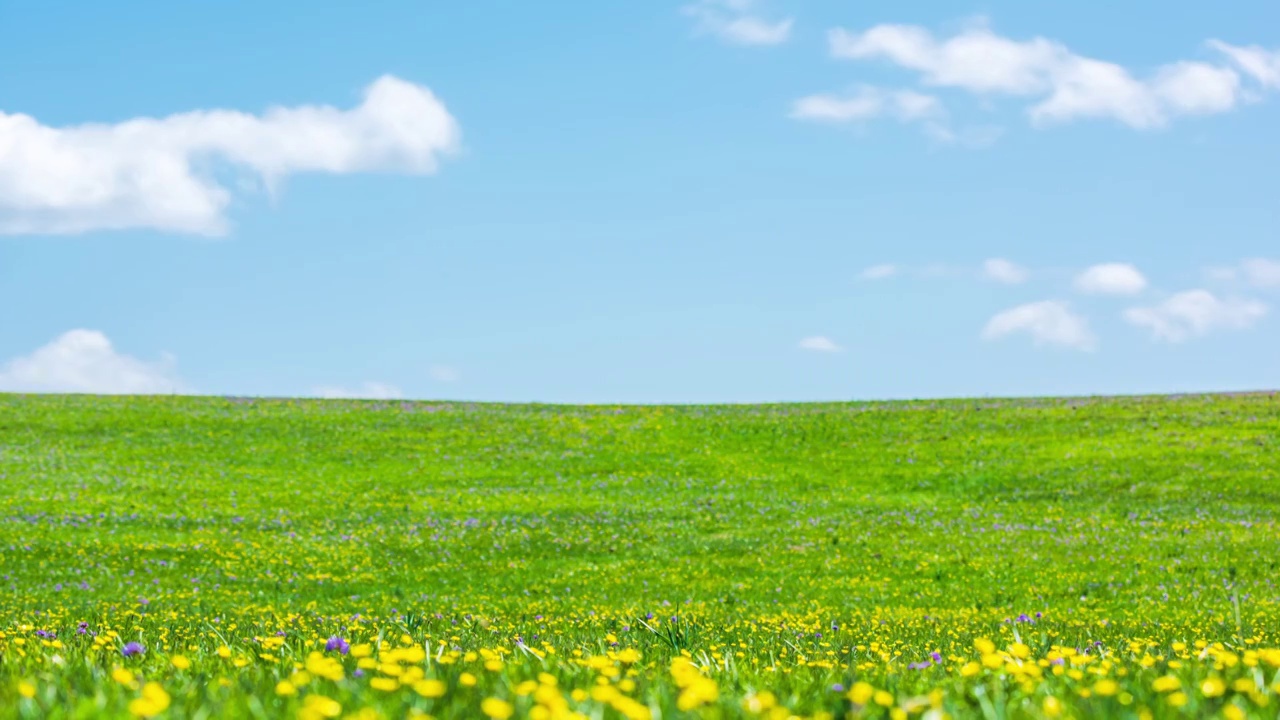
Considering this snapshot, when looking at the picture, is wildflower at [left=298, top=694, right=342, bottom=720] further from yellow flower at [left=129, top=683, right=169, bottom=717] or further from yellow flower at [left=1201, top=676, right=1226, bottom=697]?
yellow flower at [left=1201, top=676, right=1226, bottom=697]

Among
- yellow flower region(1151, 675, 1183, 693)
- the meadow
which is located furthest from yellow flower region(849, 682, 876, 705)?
yellow flower region(1151, 675, 1183, 693)

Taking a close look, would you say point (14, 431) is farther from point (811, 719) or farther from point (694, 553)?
point (811, 719)

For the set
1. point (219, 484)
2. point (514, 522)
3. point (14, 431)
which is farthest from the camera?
point (14, 431)

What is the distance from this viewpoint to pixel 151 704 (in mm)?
3971

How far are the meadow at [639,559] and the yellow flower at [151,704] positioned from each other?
8 centimetres

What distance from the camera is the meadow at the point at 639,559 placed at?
5105mm

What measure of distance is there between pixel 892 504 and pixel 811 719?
30895 mm

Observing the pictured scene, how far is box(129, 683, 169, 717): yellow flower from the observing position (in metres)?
3.87

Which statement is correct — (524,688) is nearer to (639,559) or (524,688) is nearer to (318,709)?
(318,709)

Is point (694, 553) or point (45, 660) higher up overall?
point (45, 660)

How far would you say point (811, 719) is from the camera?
14.8 ft

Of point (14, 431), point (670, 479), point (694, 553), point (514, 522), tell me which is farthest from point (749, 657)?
point (14, 431)

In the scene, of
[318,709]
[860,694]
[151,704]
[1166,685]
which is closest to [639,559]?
[1166,685]

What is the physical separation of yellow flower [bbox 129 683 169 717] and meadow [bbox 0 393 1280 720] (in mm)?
76
